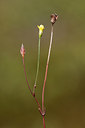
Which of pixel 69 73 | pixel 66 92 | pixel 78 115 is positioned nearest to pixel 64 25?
pixel 69 73

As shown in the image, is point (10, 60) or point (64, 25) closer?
point (10, 60)

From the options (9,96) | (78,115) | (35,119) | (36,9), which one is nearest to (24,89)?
(9,96)

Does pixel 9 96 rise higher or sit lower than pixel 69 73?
lower

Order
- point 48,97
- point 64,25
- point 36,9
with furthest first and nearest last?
point 36,9, point 64,25, point 48,97

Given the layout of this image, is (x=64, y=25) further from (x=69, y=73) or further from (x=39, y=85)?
(x=39, y=85)

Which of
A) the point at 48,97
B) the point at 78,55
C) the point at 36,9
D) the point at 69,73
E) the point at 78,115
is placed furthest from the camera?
the point at 36,9

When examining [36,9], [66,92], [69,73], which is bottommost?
[66,92]
